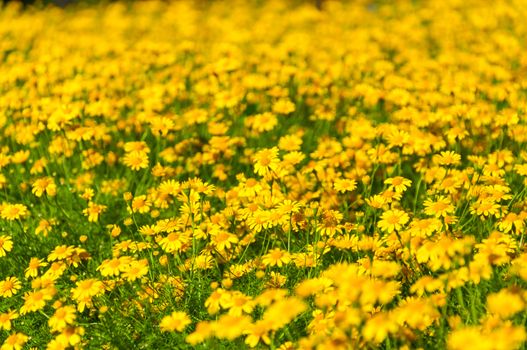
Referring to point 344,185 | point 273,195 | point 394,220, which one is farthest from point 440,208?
point 273,195

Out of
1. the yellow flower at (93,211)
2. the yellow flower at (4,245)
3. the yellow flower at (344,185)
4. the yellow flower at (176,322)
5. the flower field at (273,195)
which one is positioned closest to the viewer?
the flower field at (273,195)

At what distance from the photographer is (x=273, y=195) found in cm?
414

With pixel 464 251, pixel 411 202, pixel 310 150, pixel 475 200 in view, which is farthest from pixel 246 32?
pixel 464 251

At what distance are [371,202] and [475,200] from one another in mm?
643

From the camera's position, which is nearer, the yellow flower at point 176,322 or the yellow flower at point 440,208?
the yellow flower at point 176,322

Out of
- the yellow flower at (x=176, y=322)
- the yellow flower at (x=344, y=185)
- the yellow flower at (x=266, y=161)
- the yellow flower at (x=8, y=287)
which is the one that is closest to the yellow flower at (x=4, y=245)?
the yellow flower at (x=8, y=287)

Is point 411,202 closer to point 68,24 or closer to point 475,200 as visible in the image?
point 475,200

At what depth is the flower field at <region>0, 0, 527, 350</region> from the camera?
9.43 ft

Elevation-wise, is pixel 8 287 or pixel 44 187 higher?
pixel 44 187

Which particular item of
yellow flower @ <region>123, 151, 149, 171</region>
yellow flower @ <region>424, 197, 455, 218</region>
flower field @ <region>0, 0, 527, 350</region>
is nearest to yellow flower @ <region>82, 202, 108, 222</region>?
flower field @ <region>0, 0, 527, 350</region>

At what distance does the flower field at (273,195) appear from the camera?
2.88m

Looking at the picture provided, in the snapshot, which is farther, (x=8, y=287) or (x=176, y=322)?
(x=8, y=287)

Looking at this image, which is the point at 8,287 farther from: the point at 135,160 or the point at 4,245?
the point at 135,160

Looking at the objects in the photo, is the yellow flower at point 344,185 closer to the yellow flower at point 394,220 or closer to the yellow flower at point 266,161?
the yellow flower at point 266,161
